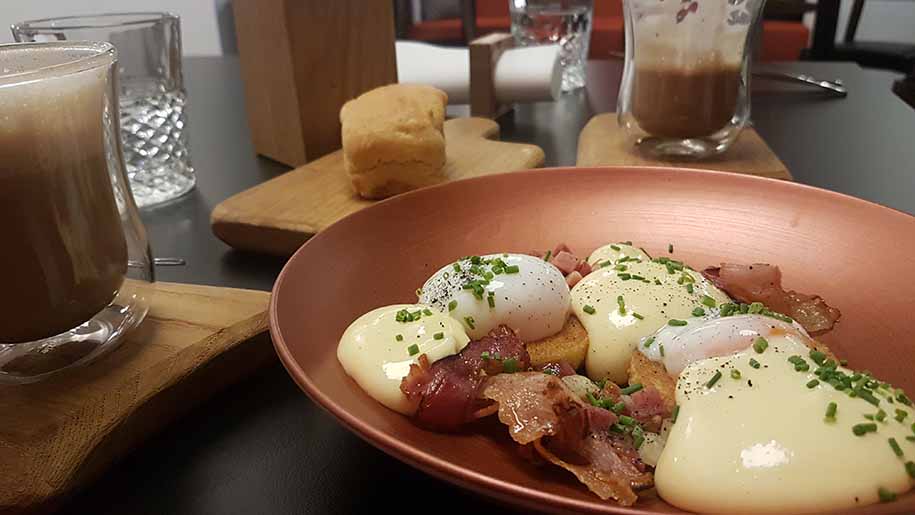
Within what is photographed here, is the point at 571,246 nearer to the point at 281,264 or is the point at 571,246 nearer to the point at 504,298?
the point at 504,298

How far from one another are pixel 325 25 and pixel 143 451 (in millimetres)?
1260

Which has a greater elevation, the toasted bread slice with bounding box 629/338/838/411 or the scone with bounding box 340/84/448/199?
the scone with bounding box 340/84/448/199

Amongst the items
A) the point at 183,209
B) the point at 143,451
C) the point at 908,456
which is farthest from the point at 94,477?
the point at 183,209

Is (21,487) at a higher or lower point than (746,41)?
lower

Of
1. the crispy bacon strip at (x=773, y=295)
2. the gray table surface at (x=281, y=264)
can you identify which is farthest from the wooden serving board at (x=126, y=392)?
the crispy bacon strip at (x=773, y=295)

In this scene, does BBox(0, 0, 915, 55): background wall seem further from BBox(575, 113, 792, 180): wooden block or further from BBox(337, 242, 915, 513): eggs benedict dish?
BBox(337, 242, 915, 513): eggs benedict dish

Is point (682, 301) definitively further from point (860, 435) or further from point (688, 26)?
point (688, 26)

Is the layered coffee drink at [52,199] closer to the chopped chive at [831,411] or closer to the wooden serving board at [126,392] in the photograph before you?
the wooden serving board at [126,392]

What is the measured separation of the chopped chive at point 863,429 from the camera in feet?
1.95

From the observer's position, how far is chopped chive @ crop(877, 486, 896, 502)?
0.55 meters

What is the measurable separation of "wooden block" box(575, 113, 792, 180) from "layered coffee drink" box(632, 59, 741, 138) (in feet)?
0.24

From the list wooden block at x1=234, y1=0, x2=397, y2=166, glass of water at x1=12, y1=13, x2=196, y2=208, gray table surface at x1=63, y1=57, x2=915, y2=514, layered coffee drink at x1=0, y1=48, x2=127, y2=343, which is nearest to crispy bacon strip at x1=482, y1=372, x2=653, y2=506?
gray table surface at x1=63, y1=57, x2=915, y2=514

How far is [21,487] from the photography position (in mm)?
680

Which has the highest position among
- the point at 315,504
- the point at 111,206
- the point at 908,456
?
the point at 111,206
